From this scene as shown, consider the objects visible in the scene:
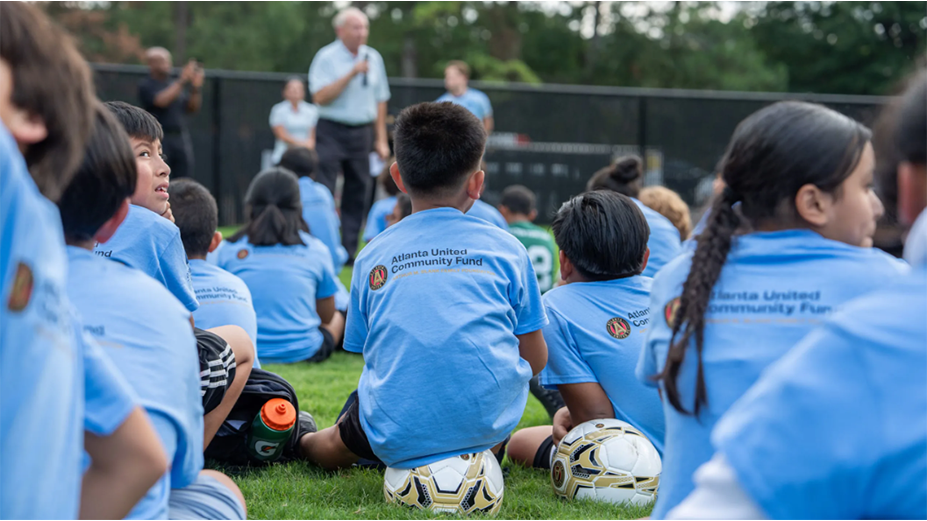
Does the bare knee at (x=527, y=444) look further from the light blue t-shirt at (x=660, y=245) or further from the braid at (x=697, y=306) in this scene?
the braid at (x=697, y=306)

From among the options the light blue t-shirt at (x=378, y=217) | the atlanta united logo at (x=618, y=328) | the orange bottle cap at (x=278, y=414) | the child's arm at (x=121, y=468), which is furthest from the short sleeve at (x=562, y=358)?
the light blue t-shirt at (x=378, y=217)

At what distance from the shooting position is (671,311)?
5.75 feet

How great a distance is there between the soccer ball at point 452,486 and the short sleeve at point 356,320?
482 millimetres

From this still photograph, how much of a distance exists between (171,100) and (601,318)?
780 centimetres

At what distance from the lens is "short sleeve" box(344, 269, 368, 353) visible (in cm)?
290

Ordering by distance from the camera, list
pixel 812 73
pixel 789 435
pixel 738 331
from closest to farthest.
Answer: pixel 789 435 → pixel 738 331 → pixel 812 73

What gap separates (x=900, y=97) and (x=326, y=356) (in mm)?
4404

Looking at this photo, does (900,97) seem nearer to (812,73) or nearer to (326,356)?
(326,356)

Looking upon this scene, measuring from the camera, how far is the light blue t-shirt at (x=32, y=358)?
1064mm

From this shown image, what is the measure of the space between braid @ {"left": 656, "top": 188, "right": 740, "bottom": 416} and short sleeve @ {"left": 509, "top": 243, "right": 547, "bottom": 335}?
106 cm

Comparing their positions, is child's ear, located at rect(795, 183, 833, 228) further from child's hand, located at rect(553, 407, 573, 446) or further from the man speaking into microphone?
the man speaking into microphone

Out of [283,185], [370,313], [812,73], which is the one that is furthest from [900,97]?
[812,73]

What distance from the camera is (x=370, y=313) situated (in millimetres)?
2809

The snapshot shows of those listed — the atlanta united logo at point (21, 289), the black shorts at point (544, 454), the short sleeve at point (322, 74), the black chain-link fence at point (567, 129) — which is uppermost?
the atlanta united logo at point (21, 289)
